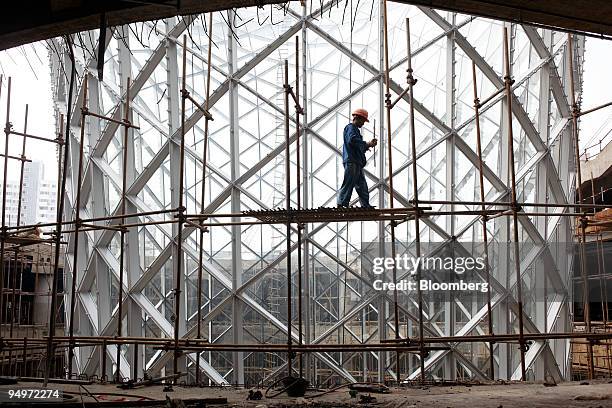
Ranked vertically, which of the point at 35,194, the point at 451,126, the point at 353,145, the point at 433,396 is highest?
the point at 35,194

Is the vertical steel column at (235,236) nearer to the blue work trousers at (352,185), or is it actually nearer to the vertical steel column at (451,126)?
the blue work trousers at (352,185)

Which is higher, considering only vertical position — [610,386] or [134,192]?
[134,192]

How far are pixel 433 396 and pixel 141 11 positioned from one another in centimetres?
449

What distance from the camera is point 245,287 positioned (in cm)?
1140

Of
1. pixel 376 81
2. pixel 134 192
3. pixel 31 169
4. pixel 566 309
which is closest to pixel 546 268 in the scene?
pixel 566 309

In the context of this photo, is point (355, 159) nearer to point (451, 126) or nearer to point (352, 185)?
point (352, 185)

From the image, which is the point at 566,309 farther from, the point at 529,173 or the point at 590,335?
the point at 590,335

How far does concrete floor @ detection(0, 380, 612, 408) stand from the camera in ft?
18.8

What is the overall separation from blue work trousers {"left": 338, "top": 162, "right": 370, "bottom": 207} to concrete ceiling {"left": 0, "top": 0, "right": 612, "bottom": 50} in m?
3.55

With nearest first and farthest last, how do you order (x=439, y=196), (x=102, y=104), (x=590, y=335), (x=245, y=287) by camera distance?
(x=590, y=335)
(x=245, y=287)
(x=102, y=104)
(x=439, y=196)

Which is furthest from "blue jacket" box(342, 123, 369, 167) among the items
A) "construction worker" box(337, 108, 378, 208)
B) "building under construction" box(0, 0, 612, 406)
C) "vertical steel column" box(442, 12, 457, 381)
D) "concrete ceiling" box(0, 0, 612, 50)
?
"vertical steel column" box(442, 12, 457, 381)

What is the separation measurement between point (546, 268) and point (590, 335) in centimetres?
445

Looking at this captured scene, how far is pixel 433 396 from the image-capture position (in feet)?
20.6

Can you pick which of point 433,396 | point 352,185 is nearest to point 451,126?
point 352,185
